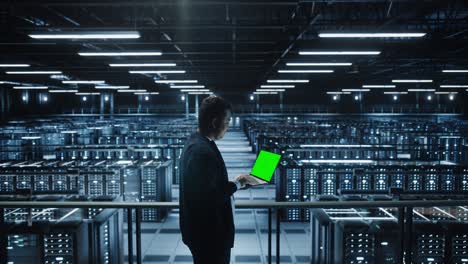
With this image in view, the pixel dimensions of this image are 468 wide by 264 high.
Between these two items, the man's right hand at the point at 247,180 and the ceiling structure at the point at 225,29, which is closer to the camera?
the man's right hand at the point at 247,180

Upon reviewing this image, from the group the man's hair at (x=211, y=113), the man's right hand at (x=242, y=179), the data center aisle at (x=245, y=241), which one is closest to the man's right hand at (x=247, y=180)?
the man's right hand at (x=242, y=179)

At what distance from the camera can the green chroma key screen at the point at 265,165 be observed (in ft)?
7.99

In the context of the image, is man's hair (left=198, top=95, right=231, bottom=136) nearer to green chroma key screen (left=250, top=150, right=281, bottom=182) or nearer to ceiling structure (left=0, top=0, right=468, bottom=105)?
green chroma key screen (left=250, top=150, right=281, bottom=182)

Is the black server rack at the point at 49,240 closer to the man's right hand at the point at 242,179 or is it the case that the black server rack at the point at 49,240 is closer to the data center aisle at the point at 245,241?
the man's right hand at the point at 242,179

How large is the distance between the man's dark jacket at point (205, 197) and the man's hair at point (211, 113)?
6cm

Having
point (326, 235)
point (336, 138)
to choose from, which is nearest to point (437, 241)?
point (326, 235)

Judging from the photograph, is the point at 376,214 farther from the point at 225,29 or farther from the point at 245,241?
the point at 225,29

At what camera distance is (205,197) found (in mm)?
2094

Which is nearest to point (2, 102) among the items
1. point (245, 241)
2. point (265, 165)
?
point (245, 241)

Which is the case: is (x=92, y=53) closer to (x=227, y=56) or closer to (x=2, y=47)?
(x=2, y=47)

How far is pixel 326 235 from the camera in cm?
466

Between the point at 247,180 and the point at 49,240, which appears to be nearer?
the point at 247,180

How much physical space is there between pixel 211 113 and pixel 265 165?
55 centimetres

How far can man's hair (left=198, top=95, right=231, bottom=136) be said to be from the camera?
2191 millimetres
